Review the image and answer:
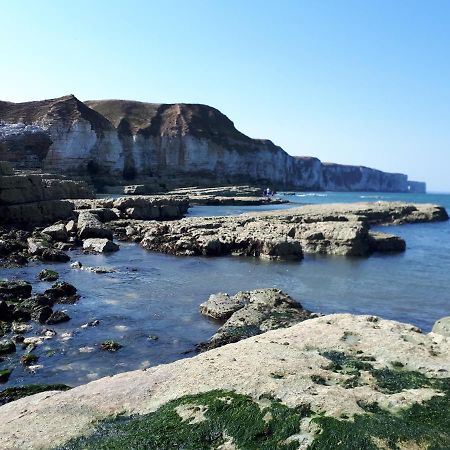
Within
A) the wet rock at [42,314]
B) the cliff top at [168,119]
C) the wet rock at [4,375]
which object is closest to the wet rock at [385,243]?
the wet rock at [42,314]

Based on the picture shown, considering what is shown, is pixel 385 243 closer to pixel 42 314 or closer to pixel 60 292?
pixel 60 292

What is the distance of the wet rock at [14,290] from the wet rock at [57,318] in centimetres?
309

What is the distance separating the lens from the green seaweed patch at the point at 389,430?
243 inches

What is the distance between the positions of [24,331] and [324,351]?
940 centimetres

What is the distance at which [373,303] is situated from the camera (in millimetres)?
19297

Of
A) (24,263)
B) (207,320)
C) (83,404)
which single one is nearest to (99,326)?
(207,320)

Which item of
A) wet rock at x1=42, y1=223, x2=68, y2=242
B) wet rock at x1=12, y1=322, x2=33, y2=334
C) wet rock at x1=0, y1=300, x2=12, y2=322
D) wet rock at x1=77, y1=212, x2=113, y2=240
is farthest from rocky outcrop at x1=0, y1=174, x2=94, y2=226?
wet rock at x1=12, y1=322, x2=33, y2=334

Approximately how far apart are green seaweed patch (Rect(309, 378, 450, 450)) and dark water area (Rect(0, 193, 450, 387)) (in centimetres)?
664

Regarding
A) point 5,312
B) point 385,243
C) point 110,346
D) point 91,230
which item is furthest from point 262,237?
point 110,346

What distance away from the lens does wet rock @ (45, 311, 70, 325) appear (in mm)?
15344

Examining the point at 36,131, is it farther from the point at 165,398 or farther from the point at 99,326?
the point at 165,398

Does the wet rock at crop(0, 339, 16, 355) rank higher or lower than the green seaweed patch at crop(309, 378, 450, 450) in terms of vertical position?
lower

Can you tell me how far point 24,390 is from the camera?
32.9ft

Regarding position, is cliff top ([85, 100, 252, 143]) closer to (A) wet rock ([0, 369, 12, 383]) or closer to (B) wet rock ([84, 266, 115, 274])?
(B) wet rock ([84, 266, 115, 274])
